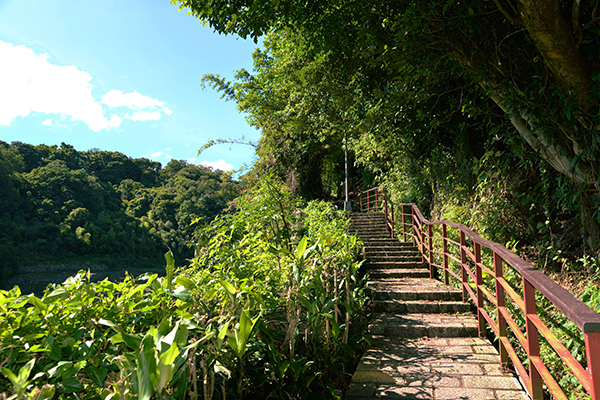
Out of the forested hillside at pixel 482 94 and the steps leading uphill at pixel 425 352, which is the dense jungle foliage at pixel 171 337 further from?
the forested hillside at pixel 482 94

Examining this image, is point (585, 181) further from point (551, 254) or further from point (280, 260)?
point (280, 260)

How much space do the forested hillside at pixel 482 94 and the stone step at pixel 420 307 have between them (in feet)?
4.78

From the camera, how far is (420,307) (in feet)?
13.5

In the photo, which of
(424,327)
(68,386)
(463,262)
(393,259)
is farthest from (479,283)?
(393,259)

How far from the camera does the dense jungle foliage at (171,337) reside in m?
0.98

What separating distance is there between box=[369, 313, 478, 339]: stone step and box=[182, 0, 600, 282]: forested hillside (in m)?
1.75

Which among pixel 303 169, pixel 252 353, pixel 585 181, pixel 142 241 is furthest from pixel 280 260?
pixel 142 241

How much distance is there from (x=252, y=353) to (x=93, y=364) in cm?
70

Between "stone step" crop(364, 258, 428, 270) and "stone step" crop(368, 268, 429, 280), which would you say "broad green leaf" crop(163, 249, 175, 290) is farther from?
"stone step" crop(364, 258, 428, 270)

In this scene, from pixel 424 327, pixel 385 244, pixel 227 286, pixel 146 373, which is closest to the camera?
pixel 146 373

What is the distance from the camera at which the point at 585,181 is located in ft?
12.9

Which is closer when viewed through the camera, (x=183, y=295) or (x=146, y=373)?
(x=146, y=373)

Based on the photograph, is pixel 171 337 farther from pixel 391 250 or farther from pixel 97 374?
pixel 391 250

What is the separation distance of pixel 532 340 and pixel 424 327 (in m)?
1.62
